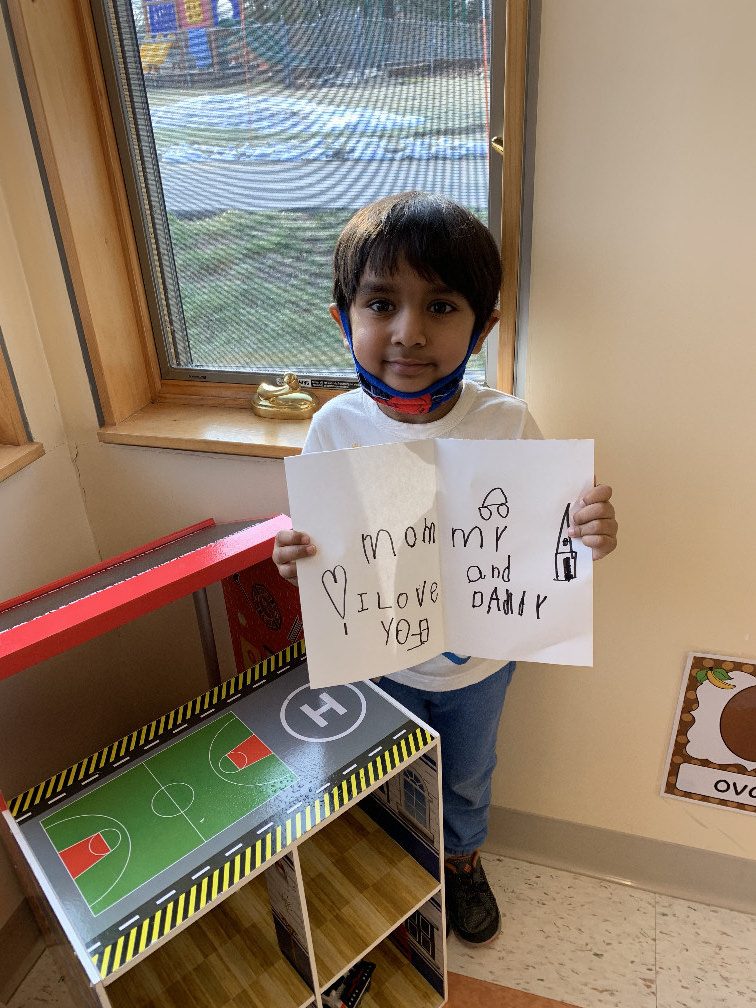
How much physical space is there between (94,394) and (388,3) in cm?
73

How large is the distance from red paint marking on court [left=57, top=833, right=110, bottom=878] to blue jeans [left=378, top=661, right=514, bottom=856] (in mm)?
432

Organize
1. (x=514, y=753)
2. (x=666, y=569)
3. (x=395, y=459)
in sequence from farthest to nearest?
1. (x=514, y=753)
2. (x=666, y=569)
3. (x=395, y=459)

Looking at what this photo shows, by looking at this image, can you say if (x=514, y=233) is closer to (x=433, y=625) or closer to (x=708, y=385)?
(x=708, y=385)

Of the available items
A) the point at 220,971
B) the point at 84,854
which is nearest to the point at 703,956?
the point at 220,971

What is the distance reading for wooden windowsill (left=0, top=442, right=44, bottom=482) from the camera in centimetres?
110

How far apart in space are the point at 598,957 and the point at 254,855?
2.58 ft

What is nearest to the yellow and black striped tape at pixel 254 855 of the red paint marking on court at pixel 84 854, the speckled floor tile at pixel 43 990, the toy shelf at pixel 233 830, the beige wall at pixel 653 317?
the toy shelf at pixel 233 830

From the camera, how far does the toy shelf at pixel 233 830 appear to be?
0.76 meters

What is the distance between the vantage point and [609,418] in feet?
3.23

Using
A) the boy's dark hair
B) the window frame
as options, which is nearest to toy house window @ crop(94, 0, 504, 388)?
the window frame

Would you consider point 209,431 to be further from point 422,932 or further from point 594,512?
point 422,932

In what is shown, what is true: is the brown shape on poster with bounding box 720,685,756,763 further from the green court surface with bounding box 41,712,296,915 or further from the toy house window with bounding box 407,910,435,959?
the green court surface with bounding box 41,712,296,915

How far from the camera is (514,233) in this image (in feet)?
3.02

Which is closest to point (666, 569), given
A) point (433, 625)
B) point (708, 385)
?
point (708, 385)
